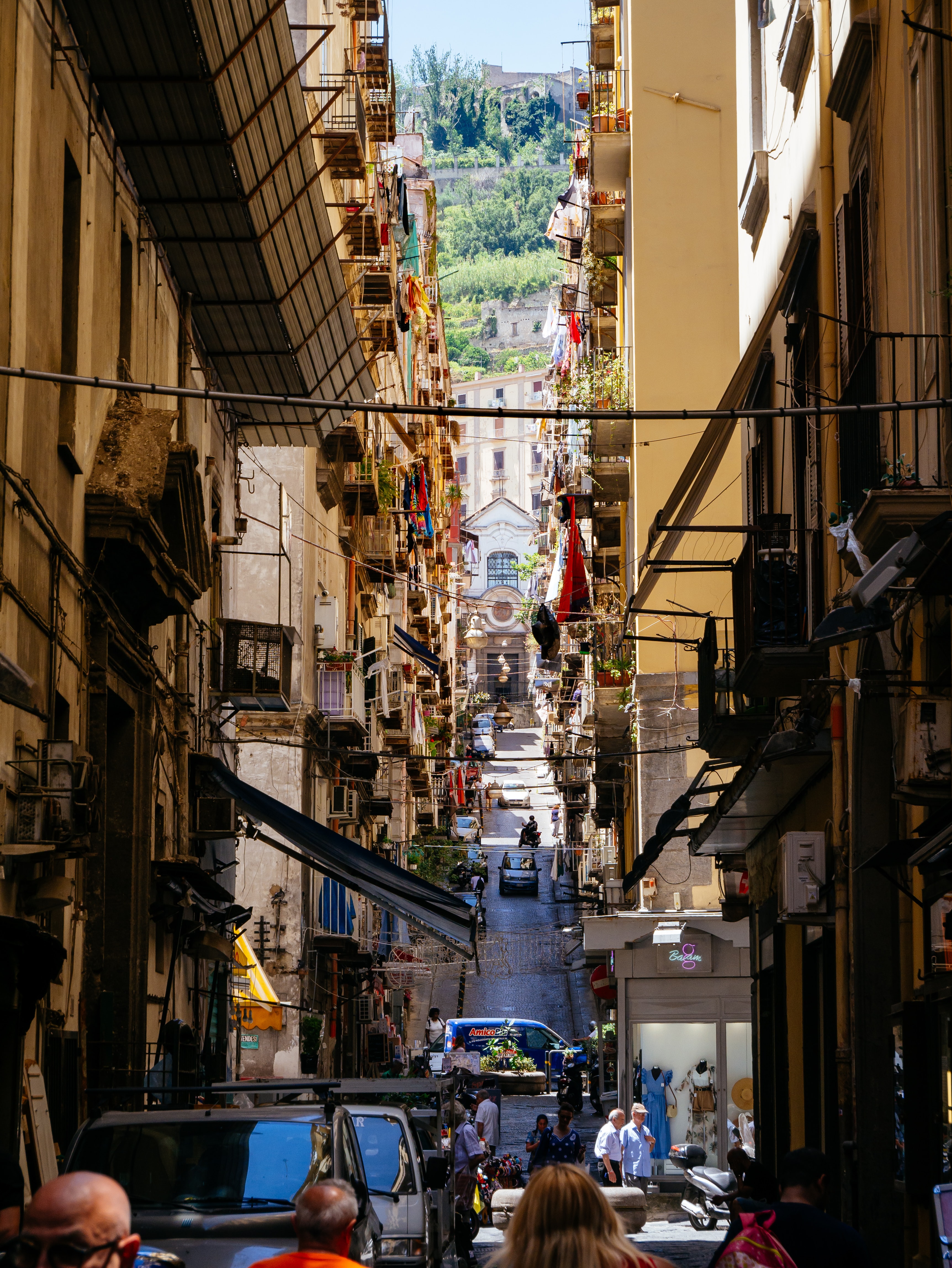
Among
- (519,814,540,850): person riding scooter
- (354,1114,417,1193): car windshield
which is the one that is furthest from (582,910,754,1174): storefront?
(519,814,540,850): person riding scooter

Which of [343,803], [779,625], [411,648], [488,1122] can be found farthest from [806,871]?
[411,648]

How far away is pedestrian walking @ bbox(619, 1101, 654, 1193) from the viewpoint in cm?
2145

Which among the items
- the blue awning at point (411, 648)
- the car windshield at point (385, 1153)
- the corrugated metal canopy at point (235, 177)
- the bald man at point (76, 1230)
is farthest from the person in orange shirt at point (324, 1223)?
the blue awning at point (411, 648)

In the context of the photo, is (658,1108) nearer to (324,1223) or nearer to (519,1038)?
(519,1038)

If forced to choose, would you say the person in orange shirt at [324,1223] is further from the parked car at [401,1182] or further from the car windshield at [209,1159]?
the parked car at [401,1182]

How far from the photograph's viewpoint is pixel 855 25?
1179cm

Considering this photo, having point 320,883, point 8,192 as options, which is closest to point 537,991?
point 320,883

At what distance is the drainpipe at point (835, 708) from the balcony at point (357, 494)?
76.8 ft

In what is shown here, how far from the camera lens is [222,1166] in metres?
8.73

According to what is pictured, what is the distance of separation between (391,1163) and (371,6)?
30.0m

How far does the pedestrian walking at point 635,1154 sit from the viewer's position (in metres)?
21.5

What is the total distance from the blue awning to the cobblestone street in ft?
14.1

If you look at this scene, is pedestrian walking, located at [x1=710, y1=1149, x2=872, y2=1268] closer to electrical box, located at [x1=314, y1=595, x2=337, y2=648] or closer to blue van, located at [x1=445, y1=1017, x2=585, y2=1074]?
electrical box, located at [x1=314, y1=595, x2=337, y2=648]

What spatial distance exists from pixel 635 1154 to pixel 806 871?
353 inches
